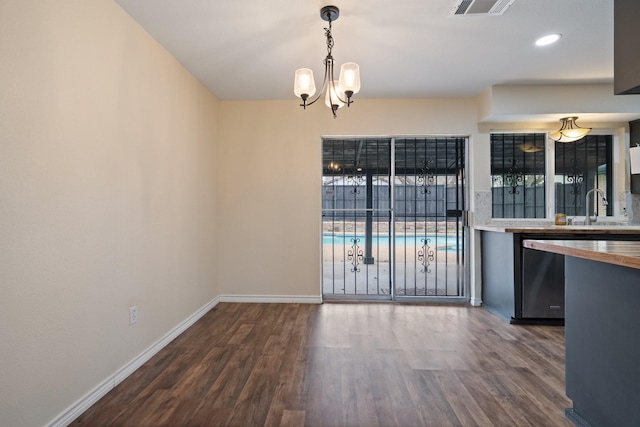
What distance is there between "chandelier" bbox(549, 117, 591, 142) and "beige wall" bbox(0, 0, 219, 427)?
4133 millimetres

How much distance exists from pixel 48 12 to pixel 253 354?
2.44m

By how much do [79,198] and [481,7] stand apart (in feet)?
Answer: 8.98

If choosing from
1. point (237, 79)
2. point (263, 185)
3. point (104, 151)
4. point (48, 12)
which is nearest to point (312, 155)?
point (263, 185)

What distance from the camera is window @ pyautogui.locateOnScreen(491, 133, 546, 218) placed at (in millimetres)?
3869

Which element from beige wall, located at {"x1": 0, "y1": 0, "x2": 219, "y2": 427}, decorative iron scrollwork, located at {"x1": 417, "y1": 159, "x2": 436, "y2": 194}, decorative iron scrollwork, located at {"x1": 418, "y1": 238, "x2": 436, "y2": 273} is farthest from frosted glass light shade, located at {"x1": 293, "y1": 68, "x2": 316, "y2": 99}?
decorative iron scrollwork, located at {"x1": 418, "y1": 238, "x2": 436, "y2": 273}

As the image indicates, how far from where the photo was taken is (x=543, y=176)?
3.88m

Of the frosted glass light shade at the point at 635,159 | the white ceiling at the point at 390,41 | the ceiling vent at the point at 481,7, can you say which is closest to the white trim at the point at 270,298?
the white ceiling at the point at 390,41

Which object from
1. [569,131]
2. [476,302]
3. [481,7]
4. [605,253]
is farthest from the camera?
[476,302]

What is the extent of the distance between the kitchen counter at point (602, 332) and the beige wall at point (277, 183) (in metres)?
2.60

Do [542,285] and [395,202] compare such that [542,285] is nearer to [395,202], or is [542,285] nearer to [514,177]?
[514,177]

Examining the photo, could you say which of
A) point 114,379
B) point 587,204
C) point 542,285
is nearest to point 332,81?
point 114,379

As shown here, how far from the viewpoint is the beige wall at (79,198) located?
1.44 m

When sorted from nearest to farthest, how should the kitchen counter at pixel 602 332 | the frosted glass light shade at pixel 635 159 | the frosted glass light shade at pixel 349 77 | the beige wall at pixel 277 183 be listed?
1. the kitchen counter at pixel 602 332
2. the frosted glass light shade at pixel 349 77
3. the frosted glass light shade at pixel 635 159
4. the beige wall at pixel 277 183

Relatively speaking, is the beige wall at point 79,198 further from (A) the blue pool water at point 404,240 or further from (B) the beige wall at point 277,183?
(A) the blue pool water at point 404,240
